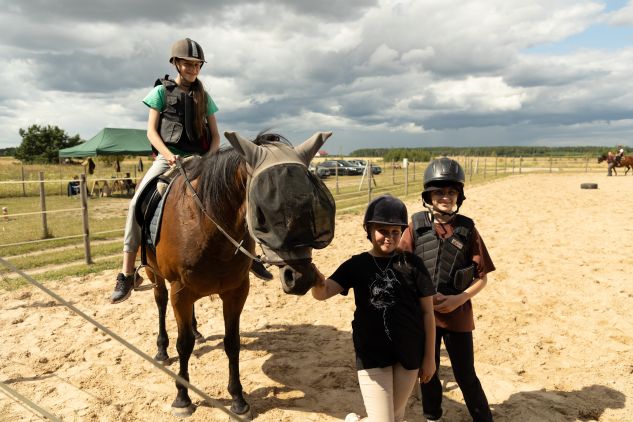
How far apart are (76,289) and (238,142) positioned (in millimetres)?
5246

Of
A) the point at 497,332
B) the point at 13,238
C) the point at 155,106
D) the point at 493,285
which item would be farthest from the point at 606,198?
the point at 13,238

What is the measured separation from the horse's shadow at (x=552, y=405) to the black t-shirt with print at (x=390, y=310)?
1.28 metres

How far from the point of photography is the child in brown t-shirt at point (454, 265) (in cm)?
256

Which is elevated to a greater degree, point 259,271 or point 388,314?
point 388,314

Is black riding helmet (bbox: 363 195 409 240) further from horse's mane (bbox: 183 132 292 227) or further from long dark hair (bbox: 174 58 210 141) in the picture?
long dark hair (bbox: 174 58 210 141)

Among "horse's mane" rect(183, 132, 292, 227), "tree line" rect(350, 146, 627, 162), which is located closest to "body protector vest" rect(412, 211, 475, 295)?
"horse's mane" rect(183, 132, 292, 227)

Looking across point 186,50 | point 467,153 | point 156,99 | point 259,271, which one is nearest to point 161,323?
point 259,271

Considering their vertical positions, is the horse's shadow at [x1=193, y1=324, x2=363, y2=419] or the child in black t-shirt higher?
the child in black t-shirt

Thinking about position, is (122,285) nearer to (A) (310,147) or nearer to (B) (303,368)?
(B) (303,368)

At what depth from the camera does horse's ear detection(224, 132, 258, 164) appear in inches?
83.4

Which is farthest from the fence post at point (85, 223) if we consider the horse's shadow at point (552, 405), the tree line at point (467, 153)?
the tree line at point (467, 153)

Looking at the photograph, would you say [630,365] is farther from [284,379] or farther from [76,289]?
[76,289]

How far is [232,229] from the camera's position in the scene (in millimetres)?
2633

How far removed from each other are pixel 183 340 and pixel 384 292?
1.91 metres
